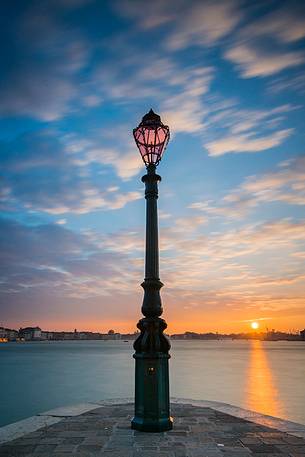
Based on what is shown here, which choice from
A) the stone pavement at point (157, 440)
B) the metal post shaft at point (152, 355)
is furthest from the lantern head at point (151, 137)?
the stone pavement at point (157, 440)

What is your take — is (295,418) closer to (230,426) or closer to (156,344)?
(230,426)

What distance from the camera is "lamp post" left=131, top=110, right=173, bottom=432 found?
6.68 meters

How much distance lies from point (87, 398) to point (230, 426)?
2343 centimetres

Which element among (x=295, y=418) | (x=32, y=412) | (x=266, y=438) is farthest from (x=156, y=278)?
(x=32, y=412)

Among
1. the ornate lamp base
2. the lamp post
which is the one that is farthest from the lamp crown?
the ornate lamp base

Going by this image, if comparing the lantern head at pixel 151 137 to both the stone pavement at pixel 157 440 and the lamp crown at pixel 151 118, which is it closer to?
the lamp crown at pixel 151 118

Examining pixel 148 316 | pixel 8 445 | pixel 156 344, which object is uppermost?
pixel 148 316

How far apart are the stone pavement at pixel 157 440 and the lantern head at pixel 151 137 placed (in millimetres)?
4981

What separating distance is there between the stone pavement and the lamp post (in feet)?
1.21

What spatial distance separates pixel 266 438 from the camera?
616 cm

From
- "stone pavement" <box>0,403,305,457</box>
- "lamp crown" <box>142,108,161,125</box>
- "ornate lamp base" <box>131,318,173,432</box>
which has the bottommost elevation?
"stone pavement" <box>0,403,305,457</box>

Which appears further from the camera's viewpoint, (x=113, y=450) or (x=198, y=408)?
(x=198, y=408)

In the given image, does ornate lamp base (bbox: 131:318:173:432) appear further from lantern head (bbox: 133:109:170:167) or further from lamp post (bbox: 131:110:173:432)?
lantern head (bbox: 133:109:170:167)

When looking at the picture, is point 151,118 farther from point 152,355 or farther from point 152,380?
point 152,380
